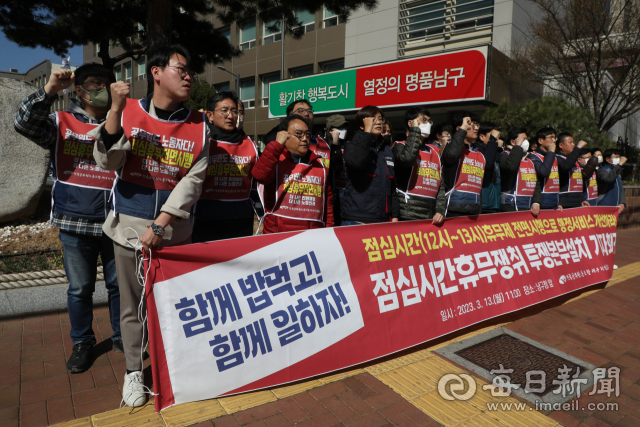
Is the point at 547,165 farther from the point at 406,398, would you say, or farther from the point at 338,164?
the point at 406,398

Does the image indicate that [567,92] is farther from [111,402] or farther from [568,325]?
[111,402]

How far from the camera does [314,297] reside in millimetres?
2928

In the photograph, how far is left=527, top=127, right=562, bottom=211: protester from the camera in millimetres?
6000

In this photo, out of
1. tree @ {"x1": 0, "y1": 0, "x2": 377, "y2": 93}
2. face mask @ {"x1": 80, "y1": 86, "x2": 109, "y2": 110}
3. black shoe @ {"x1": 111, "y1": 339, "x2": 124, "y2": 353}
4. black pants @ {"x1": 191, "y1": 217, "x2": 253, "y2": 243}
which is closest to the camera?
face mask @ {"x1": 80, "y1": 86, "x2": 109, "y2": 110}

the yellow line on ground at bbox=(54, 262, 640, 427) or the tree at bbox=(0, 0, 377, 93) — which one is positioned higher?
the tree at bbox=(0, 0, 377, 93)

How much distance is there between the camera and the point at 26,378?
113 inches

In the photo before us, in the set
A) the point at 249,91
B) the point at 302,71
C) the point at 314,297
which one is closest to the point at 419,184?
the point at 314,297

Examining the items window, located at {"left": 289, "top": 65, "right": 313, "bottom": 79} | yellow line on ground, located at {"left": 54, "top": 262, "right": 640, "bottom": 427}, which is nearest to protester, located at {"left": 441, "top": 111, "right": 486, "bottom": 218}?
yellow line on ground, located at {"left": 54, "top": 262, "right": 640, "bottom": 427}

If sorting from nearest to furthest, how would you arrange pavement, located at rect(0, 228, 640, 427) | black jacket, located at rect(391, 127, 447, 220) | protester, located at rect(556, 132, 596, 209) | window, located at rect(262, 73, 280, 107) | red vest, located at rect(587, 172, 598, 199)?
pavement, located at rect(0, 228, 640, 427) → black jacket, located at rect(391, 127, 447, 220) → protester, located at rect(556, 132, 596, 209) → red vest, located at rect(587, 172, 598, 199) → window, located at rect(262, 73, 280, 107)

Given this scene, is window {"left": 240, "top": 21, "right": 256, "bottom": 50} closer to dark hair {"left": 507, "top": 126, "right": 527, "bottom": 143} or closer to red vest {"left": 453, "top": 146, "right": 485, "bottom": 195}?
dark hair {"left": 507, "top": 126, "right": 527, "bottom": 143}

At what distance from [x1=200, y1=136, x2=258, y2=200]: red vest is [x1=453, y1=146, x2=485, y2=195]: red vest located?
2474 millimetres

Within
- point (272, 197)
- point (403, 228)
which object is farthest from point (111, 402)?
point (403, 228)

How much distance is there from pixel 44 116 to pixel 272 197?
5.47 feet

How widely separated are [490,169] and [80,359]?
490cm
